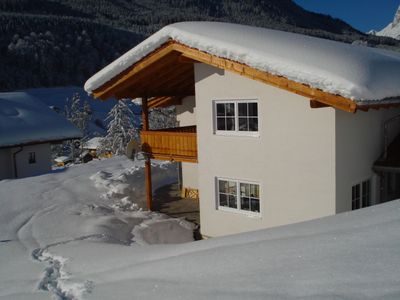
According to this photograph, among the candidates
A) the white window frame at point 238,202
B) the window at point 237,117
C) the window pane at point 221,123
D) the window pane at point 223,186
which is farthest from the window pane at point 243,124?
the window pane at point 223,186

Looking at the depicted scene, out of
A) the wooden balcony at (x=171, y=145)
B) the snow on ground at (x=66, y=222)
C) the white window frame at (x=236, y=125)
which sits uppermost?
the white window frame at (x=236, y=125)

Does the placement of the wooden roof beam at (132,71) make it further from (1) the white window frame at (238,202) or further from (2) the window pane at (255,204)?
(2) the window pane at (255,204)

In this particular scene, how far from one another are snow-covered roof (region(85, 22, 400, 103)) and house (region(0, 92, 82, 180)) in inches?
663

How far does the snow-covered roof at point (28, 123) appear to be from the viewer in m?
25.8

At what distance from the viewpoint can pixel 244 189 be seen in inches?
452

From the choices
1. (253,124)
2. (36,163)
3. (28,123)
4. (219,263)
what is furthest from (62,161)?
(219,263)

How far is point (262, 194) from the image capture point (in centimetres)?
1091

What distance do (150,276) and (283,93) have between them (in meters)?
6.18

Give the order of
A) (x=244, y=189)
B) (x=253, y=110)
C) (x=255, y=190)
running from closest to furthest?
(x=253, y=110) → (x=255, y=190) → (x=244, y=189)

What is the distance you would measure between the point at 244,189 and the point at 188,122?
6775mm

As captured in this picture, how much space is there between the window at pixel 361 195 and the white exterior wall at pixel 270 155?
3.66 ft

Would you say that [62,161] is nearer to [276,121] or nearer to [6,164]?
[6,164]

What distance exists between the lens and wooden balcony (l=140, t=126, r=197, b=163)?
13148 mm

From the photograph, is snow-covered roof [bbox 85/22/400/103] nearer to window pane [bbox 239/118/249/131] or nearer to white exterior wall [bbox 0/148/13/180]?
window pane [bbox 239/118/249/131]
